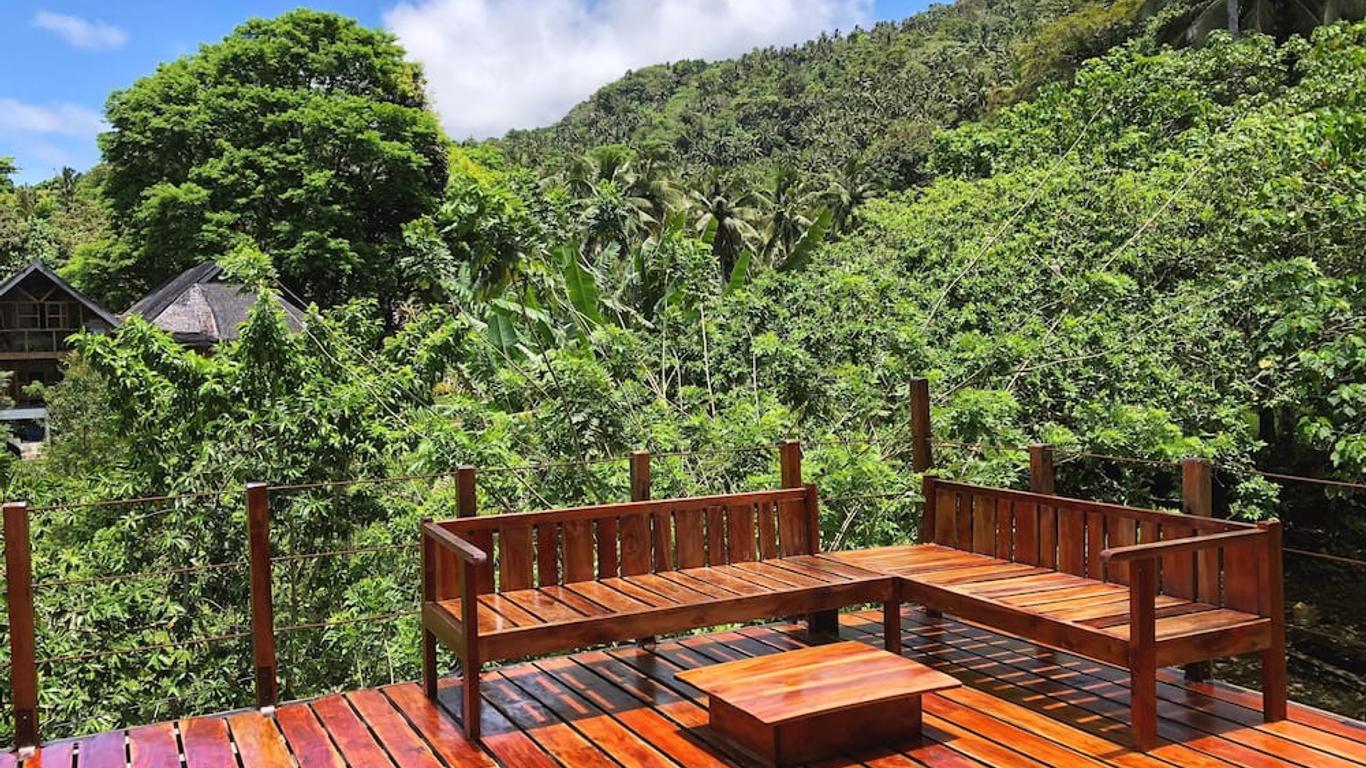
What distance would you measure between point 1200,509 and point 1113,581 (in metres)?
0.44

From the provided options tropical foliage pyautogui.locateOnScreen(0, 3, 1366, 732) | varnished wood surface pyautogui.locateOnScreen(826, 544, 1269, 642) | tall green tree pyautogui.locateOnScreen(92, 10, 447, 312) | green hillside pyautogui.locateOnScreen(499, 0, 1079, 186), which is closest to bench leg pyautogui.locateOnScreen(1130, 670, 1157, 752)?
varnished wood surface pyautogui.locateOnScreen(826, 544, 1269, 642)

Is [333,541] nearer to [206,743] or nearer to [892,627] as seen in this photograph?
[206,743]

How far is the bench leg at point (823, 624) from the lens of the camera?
462 centimetres

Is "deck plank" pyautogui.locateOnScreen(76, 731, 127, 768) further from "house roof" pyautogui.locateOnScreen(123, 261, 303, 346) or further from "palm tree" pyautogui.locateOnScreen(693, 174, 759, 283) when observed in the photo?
"palm tree" pyautogui.locateOnScreen(693, 174, 759, 283)

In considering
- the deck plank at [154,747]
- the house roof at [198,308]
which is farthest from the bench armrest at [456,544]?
the house roof at [198,308]

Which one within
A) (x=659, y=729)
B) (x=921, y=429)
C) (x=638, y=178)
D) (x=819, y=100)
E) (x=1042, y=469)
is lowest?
(x=659, y=729)

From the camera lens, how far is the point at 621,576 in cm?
433

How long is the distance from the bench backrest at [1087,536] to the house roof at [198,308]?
52.7ft

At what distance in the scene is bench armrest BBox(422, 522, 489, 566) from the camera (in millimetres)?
3332

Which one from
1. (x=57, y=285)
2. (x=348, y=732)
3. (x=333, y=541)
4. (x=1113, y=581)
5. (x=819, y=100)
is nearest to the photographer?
(x=348, y=732)

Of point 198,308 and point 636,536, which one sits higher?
point 198,308

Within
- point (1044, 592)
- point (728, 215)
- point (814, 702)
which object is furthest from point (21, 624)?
point (728, 215)

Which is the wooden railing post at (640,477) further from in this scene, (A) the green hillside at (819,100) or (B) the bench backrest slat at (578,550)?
(A) the green hillside at (819,100)

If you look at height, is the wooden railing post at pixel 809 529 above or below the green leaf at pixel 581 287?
below
